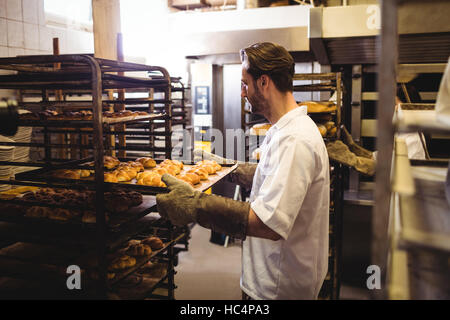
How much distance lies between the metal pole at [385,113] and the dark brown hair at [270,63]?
101 centimetres

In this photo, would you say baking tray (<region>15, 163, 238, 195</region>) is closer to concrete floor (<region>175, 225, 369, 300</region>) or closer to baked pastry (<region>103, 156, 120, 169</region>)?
baked pastry (<region>103, 156, 120, 169</region>)

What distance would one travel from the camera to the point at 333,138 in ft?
11.0

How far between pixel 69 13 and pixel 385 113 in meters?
5.36

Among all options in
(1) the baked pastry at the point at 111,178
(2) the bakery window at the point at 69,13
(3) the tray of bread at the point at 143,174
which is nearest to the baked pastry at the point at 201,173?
(3) the tray of bread at the point at 143,174

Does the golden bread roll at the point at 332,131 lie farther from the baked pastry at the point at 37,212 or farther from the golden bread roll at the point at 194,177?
the baked pastry at the point at 37,212

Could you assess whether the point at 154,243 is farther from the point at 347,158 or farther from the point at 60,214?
the point at 347,158

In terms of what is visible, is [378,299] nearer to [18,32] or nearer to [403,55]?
[403,55]

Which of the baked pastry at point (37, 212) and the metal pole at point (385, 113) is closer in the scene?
the metal pole at point (385, 113)

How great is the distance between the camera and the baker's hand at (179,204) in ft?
5.55

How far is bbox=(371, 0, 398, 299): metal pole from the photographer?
765mm

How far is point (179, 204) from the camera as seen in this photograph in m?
1.70

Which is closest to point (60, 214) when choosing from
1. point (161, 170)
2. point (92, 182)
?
point (92, 182)
